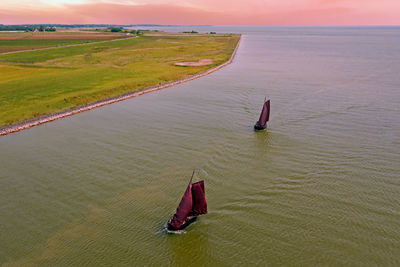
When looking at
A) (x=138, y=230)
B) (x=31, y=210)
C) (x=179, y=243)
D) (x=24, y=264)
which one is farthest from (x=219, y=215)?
(x=31, y=210)

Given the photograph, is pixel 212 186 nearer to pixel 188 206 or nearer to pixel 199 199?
pixel 199 199

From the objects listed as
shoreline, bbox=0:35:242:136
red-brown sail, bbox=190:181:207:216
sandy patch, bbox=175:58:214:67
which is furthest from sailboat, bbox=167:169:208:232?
sandy patch, bbox=175:58:214:67

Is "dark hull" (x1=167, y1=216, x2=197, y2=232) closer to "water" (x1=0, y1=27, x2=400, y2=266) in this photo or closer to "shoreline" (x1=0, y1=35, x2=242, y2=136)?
"water" (x1=0, y1=27, x2=400, y2=266)

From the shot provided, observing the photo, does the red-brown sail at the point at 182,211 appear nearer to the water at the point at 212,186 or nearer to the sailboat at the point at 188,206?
the sailboat at the point at 188,206

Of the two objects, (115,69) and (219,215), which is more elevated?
(115,69)

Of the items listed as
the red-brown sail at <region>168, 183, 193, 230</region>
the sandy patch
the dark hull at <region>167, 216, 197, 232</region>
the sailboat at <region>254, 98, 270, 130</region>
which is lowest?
the dark hull at <region>167, 216, 197, 232</region>

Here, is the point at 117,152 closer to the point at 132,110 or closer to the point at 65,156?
the point at 65,156

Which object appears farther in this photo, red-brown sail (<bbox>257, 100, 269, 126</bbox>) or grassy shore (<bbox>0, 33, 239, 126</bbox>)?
grassy shore (<bbox>0, 33, 239, 126</bbox>)
